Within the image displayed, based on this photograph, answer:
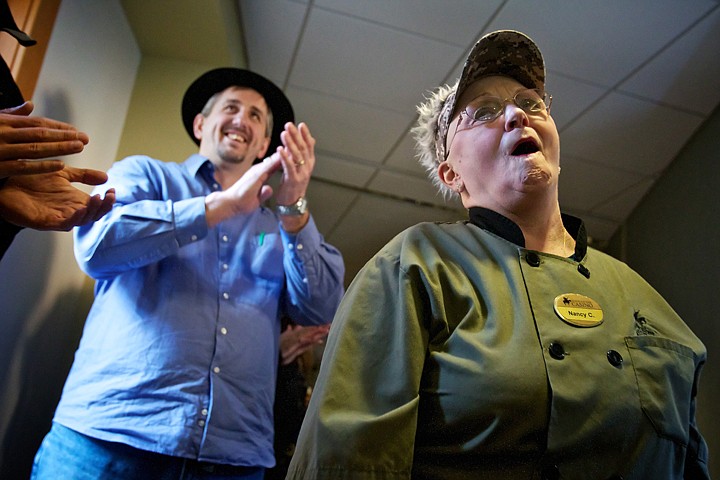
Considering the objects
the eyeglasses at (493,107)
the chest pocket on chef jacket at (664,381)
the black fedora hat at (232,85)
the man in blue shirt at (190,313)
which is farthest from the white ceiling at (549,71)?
the chest pocket on chef jacket at (664,381)

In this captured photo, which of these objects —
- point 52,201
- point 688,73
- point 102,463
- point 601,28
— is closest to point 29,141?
point 52,201

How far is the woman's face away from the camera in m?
0.93

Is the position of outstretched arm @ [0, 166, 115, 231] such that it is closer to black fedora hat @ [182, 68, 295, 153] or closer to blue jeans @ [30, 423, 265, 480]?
blue jeans @ [30, 423, 265, 480]

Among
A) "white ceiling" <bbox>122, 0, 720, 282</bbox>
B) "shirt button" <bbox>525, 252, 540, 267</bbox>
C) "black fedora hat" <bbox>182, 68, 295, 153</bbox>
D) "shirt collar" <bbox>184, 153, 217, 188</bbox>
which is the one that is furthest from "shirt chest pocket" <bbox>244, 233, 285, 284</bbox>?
"white ceiling" <bbox>122, 0, 720, 282</bbox>

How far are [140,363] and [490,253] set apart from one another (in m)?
0.82

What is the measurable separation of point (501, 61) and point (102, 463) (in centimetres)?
116

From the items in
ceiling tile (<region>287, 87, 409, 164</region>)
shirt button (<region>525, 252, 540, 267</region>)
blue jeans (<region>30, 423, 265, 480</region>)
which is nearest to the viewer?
shirt button (<region>525, 252, 540, 267</region>)

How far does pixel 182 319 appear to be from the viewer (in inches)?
50.2

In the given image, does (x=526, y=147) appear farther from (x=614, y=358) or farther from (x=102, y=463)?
(x=102, y=463)

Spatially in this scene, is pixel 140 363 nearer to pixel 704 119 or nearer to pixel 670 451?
pixel 670 451

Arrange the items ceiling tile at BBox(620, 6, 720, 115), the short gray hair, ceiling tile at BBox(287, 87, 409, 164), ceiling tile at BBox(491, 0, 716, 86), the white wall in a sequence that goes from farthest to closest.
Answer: ceiling tile at BBox(287, 87, 409, 164)
ceiling tile at BBox(620, 6, 720, 115)
ceiling tile at BBox(491, 0, 716, 86)
the white wall
the short gray hair

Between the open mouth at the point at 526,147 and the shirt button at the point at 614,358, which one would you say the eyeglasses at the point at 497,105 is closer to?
the open mouth at the point at 526,147

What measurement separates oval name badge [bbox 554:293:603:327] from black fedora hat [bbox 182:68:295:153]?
1.37 m

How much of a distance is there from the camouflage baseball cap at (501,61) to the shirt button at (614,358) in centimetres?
56
